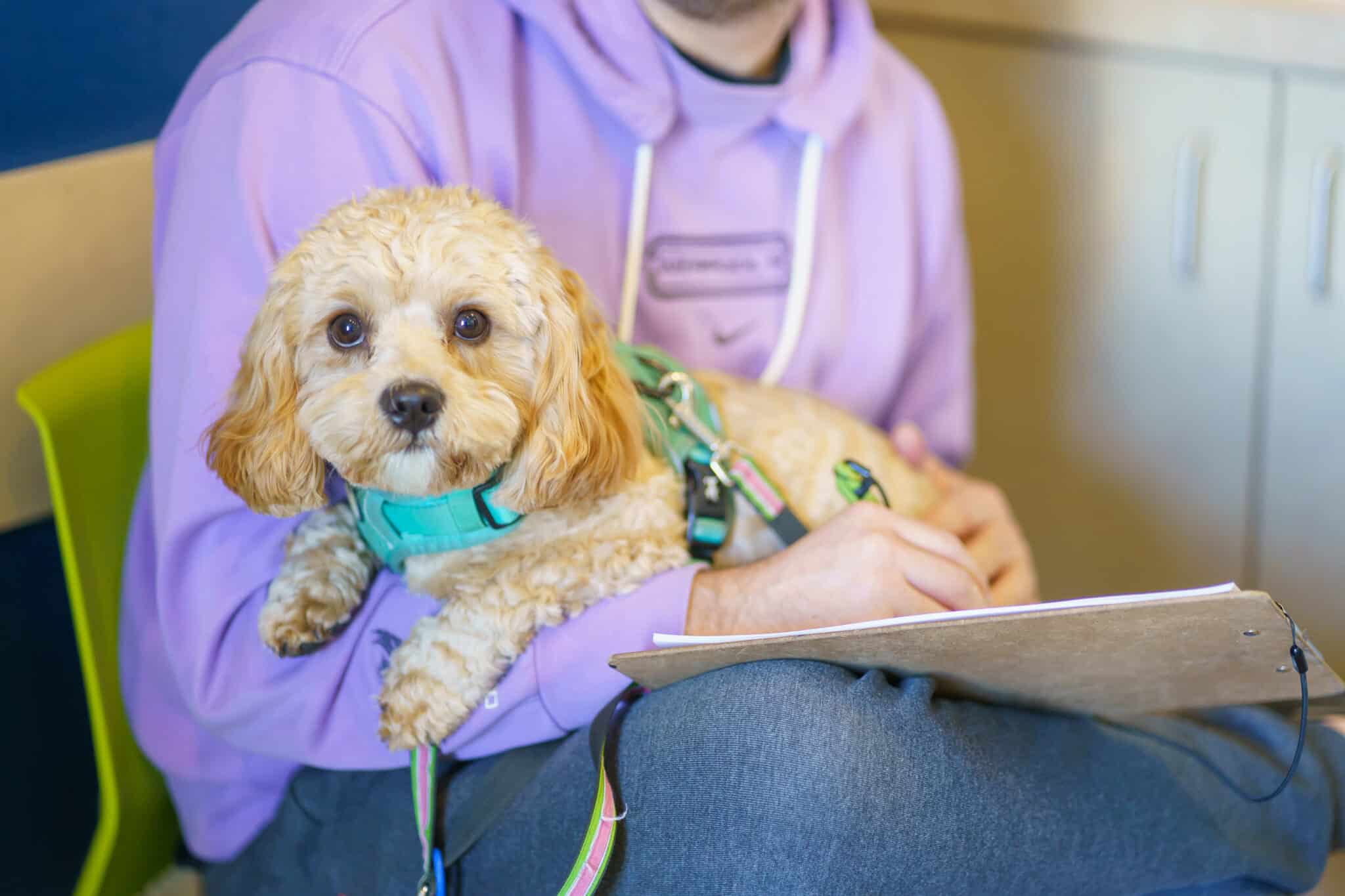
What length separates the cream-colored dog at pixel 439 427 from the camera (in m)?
0.99

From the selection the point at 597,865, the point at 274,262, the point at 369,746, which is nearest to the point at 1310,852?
the point at 597,865

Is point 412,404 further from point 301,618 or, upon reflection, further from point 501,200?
point 501,200

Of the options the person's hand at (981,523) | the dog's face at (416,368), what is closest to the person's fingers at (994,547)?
the person's hand at (981,523)

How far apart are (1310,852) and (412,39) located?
1312 mm

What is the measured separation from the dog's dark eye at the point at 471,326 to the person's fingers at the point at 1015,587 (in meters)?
0.73

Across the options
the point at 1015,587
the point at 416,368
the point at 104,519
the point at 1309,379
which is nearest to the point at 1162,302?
the point at 1309,379

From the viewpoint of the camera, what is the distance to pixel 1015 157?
211 cm

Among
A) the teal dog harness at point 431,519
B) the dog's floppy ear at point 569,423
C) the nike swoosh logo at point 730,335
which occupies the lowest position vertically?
the nike swoosh logo at point 730,335

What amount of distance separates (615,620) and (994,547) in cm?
61

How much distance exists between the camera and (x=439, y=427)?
3.16 feet

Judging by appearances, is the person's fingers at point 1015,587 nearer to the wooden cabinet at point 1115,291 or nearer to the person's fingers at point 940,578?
the person's fingers at point 940,578

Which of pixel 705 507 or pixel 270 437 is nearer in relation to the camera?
pixel 270 437

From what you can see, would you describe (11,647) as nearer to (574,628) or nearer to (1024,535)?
(574,628)

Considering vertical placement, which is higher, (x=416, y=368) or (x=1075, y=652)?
(x=416, y=368)
